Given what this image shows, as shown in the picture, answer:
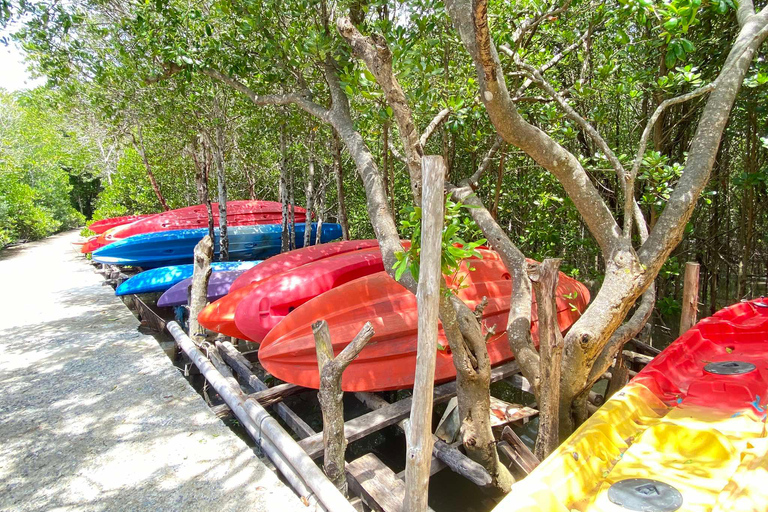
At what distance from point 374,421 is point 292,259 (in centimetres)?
335

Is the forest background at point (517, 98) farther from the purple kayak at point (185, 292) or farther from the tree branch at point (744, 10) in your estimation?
the purple kayak at point (185, 292)

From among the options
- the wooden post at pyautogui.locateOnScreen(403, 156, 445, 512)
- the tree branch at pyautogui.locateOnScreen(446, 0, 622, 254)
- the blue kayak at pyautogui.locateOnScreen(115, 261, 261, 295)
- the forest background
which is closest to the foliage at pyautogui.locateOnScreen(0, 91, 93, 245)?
the forest background

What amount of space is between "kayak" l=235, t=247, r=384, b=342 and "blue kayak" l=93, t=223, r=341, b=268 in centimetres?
521

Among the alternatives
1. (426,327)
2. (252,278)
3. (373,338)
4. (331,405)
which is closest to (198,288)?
(252,278)

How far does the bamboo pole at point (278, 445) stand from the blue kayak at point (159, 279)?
3.30m

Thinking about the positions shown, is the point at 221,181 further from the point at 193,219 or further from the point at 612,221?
the point at 612,221

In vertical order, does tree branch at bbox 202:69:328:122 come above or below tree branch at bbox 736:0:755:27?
below

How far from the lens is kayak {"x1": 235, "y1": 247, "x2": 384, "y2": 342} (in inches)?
192

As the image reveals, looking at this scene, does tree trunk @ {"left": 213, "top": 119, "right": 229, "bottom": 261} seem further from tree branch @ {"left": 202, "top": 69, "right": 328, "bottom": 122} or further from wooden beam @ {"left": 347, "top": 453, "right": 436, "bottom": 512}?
wooden beam @ {"left": 347, "top": 453, "right": 436, "bottom": 512}

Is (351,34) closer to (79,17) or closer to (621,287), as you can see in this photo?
(621,287)

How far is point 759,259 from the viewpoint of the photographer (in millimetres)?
7668

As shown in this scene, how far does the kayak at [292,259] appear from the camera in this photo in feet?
20.1

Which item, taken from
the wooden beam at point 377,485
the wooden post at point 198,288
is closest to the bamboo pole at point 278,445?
the wooden beam at point 377,485

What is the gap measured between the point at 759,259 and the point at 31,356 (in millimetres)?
10869
